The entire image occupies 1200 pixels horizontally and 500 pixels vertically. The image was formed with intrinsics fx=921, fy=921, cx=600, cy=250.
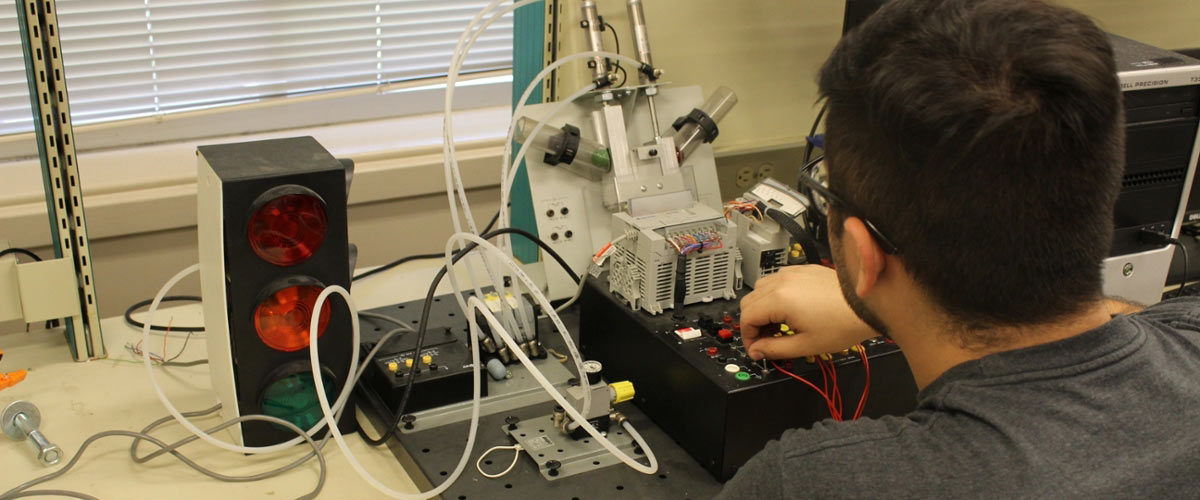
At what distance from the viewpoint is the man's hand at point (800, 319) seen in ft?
3.58

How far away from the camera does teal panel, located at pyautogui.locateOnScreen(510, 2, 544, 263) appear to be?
63.7 inches

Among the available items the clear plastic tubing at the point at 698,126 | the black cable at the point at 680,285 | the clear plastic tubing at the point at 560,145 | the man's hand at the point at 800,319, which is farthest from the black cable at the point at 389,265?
the man's hand at the point at 800,319

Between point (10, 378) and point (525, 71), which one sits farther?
point (525, 71)

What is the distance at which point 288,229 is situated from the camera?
1114 millimetres

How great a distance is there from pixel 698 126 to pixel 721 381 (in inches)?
22.4

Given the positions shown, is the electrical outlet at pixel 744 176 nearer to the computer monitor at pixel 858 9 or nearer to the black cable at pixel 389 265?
the computer monitor at pixel 858 9

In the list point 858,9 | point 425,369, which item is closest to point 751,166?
point 858,9

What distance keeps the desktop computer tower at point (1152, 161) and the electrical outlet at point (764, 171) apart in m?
0.62

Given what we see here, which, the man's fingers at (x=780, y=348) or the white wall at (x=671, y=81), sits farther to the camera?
the white wall at (x=671, y=81)

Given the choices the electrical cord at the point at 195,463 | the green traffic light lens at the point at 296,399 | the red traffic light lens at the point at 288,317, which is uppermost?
the red traffic light lens at the point at 288,317

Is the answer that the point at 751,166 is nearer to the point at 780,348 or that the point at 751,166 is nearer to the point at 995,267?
the point at 780,348

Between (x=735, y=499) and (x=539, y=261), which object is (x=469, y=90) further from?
(x=735, y=499)

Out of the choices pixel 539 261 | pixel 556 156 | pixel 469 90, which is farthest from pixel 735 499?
pixel 469 90

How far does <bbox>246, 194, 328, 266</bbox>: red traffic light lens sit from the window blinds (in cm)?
129
